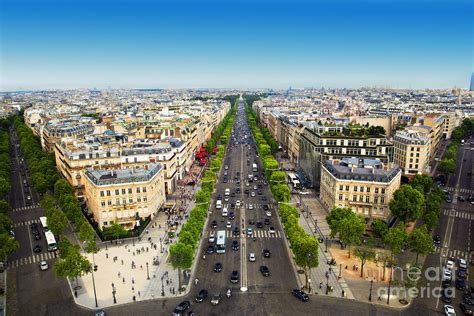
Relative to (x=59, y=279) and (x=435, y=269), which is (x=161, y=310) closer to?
(x=59, y=279)

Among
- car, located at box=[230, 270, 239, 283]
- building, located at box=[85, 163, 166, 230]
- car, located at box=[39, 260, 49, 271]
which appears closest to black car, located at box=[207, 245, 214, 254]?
car, located at box=[230, 270, 239, 283]

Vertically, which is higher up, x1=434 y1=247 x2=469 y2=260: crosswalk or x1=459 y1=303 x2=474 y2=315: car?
x1=459 y1=303 x2=474 y2=315: car

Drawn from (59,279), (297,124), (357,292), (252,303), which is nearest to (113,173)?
(59,279)

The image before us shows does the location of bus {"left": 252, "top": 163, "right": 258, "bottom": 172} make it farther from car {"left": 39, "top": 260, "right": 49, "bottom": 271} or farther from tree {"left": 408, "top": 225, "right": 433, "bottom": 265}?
car {"left": 39, "top": 260, "right": 49, "bottom": 271}

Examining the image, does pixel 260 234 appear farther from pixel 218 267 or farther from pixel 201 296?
pixel 201 296

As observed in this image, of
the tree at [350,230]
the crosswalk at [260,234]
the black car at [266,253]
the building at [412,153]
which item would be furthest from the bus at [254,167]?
the tree at [350,230]

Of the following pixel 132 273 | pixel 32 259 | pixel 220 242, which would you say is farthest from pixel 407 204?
pixel 32 259
